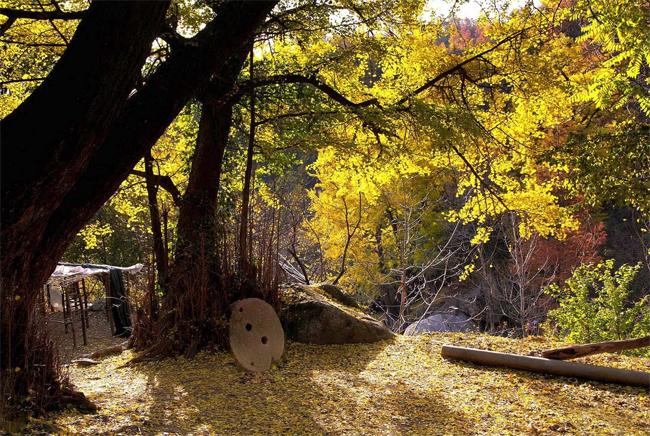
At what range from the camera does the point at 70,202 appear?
152 inches

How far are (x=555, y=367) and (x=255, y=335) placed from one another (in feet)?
8.92

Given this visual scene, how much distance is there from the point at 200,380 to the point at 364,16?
429cm

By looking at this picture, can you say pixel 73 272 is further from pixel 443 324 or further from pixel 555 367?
pixel 443 324

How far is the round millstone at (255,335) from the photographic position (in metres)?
5.66

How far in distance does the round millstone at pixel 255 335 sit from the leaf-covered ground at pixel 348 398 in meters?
0.15

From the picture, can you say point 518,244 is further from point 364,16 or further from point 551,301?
point 364,16

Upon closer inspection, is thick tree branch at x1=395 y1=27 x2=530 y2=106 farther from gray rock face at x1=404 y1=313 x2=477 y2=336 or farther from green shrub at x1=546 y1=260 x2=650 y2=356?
gray rock face at x1=404 y1=313 x2=477 y2=336

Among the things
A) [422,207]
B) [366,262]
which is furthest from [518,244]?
[366,262]

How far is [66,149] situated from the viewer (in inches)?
135

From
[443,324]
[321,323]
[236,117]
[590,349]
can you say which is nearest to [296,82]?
[236,117]

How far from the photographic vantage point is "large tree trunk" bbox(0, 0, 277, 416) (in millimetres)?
3395

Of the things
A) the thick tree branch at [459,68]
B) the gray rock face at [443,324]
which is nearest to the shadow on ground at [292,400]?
the thick tree branch at [459,68]

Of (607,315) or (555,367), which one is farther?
(607,315)

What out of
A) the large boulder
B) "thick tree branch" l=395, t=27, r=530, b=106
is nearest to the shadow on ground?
the large boulder
